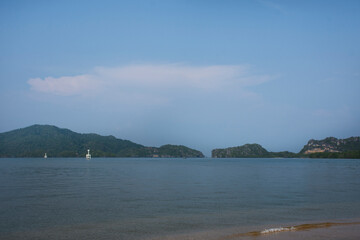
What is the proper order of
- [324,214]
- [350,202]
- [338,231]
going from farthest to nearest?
[350,202]
[324,214]
[338,231]

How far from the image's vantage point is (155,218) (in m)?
19.7

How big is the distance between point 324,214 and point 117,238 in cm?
1454

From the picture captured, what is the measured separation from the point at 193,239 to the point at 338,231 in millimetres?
7544

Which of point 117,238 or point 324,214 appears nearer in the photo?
point 117,238

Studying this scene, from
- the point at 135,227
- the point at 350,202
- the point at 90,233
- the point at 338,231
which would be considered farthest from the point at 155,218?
the point at 350,202

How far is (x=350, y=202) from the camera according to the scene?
2666cm

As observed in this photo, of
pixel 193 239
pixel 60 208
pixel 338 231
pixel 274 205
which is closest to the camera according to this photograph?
pixel 193 239

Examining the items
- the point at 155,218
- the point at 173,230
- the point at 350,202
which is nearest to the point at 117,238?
the point at 173,230

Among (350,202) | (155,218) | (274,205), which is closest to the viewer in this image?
(155,218)

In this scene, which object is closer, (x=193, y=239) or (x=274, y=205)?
(x=193, y=239)

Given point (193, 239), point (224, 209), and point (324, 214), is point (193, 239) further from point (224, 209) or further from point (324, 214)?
point (324, 214)

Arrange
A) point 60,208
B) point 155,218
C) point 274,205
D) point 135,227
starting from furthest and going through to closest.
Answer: point 274,205, point 60,208, point 155,218, point 135,227

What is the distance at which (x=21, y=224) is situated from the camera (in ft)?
57.8

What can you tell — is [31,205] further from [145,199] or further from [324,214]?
→ [324,214]
